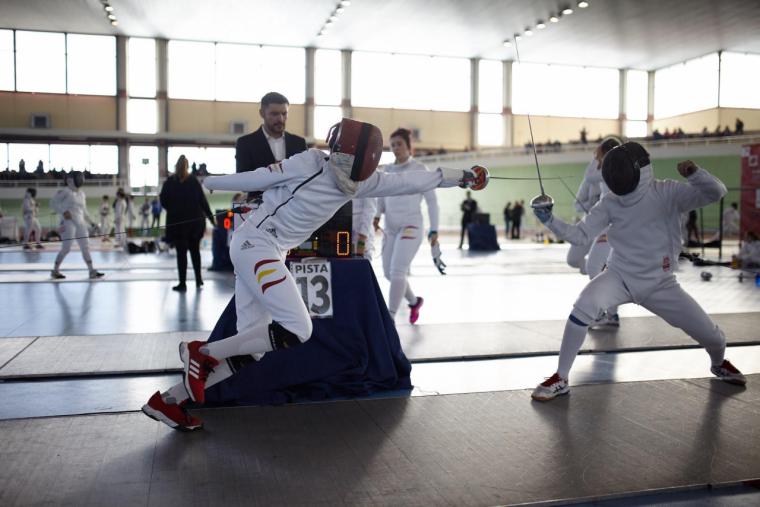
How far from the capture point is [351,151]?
10.3 feet

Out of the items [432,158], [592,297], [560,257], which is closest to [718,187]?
[592,297]

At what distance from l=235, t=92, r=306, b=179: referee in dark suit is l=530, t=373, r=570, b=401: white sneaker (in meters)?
2.28

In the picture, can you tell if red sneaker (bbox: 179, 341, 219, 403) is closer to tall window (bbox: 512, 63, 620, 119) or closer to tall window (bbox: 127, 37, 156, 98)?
tall window (bbox: 127, 37, 156, 98)

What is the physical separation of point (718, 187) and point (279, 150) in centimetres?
276

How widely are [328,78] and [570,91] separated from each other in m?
12.5

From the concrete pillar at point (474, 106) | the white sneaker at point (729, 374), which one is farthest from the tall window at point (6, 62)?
the white sneaker at point (729, 374)

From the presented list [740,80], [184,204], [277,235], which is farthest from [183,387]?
[740,80]

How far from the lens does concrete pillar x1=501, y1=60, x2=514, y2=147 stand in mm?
33500

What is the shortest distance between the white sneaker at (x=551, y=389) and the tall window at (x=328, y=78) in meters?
29.0

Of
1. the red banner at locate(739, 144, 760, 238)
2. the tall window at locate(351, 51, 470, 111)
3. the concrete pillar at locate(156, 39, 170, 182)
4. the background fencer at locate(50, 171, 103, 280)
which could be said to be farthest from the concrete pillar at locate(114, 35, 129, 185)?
the red banner at locate(739, 144, 760, 238)

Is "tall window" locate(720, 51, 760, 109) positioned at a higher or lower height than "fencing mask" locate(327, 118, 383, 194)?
higher

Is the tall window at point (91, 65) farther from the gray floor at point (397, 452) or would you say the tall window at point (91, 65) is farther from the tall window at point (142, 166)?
the gray floor at point (397, 452)

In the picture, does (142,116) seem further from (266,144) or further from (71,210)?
(266,144)

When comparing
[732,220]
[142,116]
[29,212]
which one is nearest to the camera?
[29,212]
